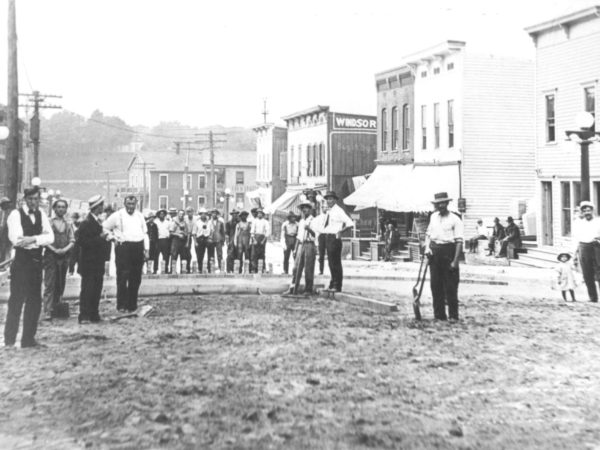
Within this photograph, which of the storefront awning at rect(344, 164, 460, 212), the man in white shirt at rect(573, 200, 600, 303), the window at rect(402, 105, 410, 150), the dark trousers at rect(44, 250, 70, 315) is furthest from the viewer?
the window at rect(402, 105, 410, 150)

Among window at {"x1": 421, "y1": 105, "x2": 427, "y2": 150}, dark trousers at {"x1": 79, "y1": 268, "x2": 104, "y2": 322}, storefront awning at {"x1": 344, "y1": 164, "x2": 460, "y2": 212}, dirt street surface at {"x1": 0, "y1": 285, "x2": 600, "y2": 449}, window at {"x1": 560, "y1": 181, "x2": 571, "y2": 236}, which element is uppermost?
window at {"x1": 421, "y1": 105, "x2": 427, "y2": 150}

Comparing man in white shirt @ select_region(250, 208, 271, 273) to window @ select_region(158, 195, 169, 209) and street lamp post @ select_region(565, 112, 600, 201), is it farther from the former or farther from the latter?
window @ select_region(158, 195, 169, 209)

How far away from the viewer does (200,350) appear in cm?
892

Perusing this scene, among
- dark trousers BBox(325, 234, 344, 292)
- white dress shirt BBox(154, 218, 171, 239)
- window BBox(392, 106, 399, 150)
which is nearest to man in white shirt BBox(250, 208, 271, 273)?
white dress shirt BBox(154, 218, 171, 239)

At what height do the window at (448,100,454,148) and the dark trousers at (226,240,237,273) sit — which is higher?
the window at (448,100,454,148)

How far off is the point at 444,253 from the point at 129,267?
4.92 m

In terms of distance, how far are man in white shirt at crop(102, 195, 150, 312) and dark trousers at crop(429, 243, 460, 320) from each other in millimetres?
4611

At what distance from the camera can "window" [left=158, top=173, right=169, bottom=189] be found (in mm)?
92356

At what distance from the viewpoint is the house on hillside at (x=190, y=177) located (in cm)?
8775

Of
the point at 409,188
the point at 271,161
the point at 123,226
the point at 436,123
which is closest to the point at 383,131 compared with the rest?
the point at 436,123

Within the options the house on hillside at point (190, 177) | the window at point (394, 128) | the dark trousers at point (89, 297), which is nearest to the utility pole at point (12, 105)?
the dark trousers at point (89, 297)

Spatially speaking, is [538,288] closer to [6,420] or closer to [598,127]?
[598,127]

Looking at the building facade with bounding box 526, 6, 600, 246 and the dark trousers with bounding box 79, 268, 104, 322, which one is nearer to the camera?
the dark trousers with bounding box 79, 268, 104, 322

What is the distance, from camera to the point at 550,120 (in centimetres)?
2802
